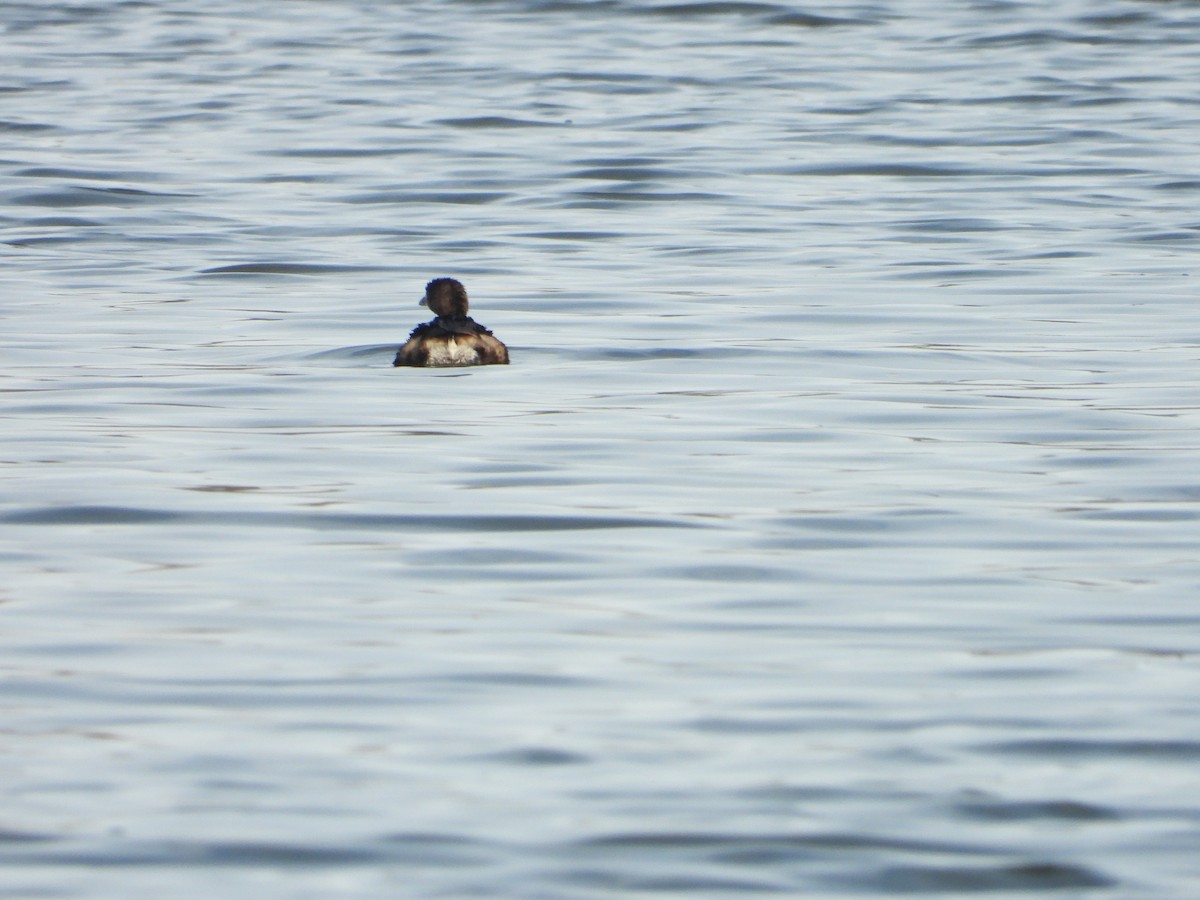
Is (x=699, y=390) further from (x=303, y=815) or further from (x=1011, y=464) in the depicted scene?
(x=303, y=815)

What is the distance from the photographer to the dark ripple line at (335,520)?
23.9 feet

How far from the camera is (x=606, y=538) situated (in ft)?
23.4

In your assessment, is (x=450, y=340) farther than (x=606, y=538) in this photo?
Yes

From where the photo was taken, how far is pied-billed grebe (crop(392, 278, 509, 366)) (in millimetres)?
10523

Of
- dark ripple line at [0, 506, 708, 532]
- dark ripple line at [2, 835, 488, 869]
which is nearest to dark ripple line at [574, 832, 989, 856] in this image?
dark ripple line at [2, 835, 488, 869]

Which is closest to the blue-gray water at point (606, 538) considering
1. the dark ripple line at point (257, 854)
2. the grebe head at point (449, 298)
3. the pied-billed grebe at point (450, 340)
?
the dark ripple line at point (257, 854)

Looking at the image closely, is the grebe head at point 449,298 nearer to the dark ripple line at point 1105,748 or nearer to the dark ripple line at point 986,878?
the dark ripple line at point 1105,748

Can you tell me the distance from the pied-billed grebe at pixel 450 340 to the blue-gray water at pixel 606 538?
0.49 ft

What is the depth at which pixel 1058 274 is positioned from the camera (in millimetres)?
14047

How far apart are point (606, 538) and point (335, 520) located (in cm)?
86

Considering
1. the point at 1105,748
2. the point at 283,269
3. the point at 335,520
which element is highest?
the point at 1105,748

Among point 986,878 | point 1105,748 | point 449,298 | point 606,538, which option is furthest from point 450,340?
point 986,878

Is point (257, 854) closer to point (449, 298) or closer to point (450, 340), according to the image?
point (450, 340)

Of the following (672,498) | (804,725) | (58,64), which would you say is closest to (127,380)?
(672,498)
